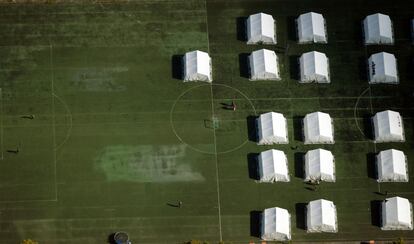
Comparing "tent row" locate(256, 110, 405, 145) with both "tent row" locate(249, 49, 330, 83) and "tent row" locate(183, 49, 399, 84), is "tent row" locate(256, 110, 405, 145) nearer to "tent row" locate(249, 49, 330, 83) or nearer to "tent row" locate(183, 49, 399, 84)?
"tent row" locate(183, 49, 399, 84)

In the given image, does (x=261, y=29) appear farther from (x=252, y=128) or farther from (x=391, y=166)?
(x=391, y=166)

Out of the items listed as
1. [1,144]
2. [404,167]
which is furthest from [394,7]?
[1,144]

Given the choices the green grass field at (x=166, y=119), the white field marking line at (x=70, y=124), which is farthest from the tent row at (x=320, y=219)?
the white field marking line at (x=70, y=124)

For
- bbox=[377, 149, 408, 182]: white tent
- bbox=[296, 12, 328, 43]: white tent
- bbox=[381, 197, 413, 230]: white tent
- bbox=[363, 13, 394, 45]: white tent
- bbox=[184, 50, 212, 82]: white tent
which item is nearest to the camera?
bbox=[381, 197, 413, 230]: white tent

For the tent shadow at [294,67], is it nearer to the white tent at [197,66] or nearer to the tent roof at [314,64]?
the tent roof at [314,64]

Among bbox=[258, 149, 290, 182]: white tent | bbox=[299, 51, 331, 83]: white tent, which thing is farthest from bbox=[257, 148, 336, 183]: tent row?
bbox=[299, 51, 331, 83]: white tent

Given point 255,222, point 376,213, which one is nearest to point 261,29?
point 255,222
